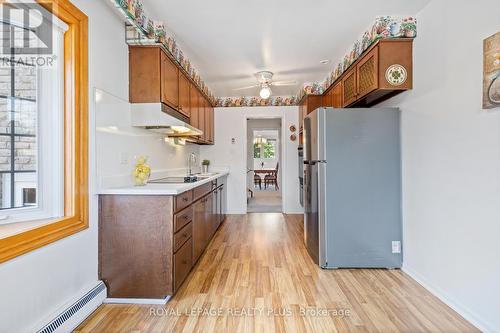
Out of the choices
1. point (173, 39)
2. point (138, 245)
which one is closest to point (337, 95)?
point (173, 39)

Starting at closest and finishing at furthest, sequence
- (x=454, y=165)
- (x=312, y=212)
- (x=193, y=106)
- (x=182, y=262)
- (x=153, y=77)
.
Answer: (x=454, y=165)
(x=182, y=262)
(x=153, y=77)
(x=312, y=212)
(x=193, y=106)

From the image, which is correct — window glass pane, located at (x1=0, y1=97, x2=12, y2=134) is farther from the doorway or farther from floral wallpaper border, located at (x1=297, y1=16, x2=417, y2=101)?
the doorway

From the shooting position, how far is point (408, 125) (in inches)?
96.8

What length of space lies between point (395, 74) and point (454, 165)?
1009mm

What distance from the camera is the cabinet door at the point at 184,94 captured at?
2.91m

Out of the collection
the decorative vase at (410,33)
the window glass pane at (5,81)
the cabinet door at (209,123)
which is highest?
the decorative vase at (410,33)

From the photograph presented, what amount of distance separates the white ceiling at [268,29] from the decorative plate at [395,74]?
0.48 metres

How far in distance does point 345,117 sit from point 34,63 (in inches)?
100

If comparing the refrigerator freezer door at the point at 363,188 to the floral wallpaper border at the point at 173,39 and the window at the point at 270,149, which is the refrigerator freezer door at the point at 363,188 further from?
the window at the point at 270,149

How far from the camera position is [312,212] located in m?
2.81

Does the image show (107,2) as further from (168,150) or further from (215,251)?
(215,251)

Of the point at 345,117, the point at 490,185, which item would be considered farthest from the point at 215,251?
the point at 490,185

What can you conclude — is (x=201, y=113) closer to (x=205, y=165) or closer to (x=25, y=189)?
(x=205, y=165)

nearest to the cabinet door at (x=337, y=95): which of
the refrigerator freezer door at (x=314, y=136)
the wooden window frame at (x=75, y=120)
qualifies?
the refrigerator freezer door at (x=314, y=136)
